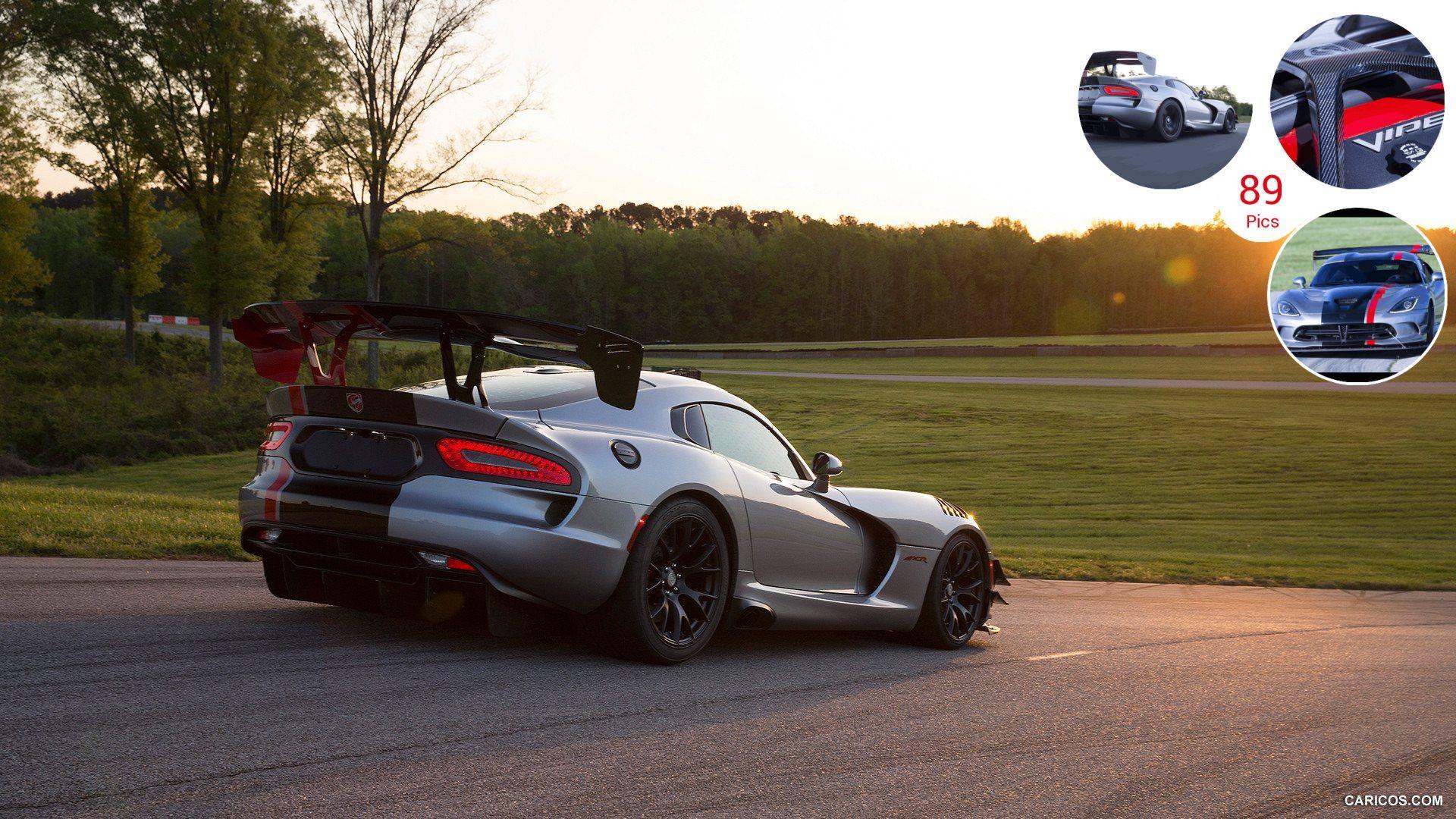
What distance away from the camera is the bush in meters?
28.6

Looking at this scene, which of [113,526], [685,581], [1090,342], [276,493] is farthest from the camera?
[1090,342]

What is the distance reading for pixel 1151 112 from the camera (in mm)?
13133

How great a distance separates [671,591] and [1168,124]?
1018 cm

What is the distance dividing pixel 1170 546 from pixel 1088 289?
11780cm

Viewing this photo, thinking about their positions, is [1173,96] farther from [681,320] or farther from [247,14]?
[681,320]

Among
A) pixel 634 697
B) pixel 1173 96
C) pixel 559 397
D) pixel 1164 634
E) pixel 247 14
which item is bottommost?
pixel 1164 634

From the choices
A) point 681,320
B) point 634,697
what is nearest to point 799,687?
point 634,697

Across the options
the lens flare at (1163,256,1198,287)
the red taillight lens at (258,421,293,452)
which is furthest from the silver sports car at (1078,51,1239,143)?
the lens flare at (1163,256,1198,287)

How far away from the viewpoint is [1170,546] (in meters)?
17.2

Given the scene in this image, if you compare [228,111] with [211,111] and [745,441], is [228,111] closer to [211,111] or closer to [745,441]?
[211,111]

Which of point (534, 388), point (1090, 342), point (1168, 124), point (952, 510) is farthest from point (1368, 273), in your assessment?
point (1090, 342)

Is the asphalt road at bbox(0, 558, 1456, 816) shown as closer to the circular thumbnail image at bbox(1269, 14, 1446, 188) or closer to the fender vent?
the fender vent

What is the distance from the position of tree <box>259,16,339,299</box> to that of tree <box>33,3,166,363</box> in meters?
4.17

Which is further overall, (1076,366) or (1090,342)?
(1090,342)
